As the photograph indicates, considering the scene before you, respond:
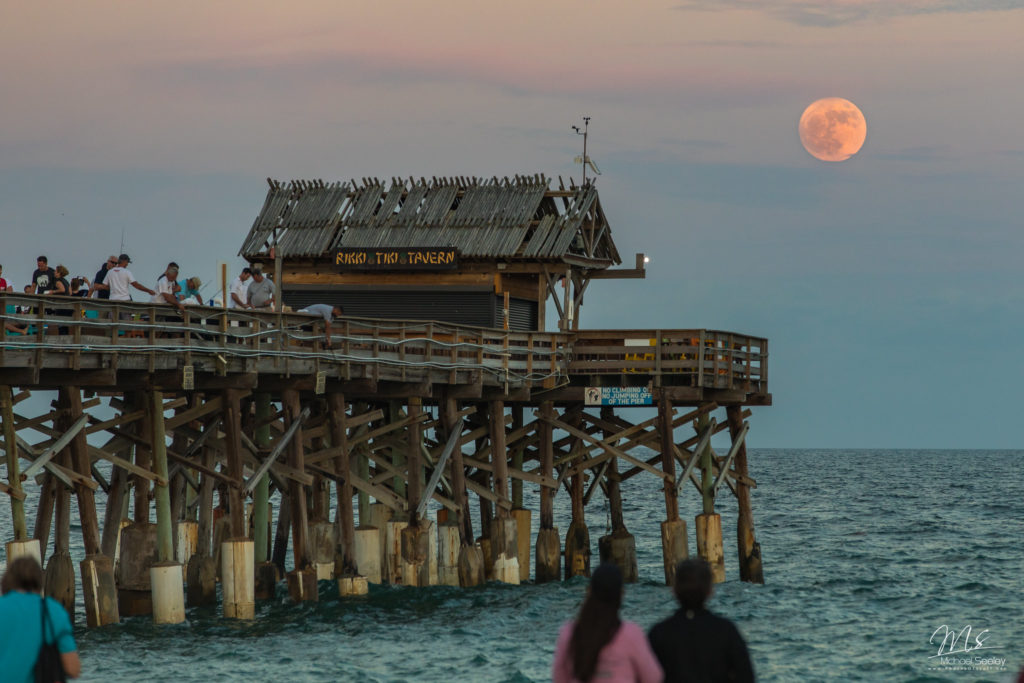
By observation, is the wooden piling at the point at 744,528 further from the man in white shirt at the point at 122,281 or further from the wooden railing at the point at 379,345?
the man in white shirt at the point at 122,281

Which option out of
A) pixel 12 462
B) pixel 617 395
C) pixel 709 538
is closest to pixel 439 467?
pixel 617 395

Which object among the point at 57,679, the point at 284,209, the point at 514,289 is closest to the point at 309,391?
the point at 514,289

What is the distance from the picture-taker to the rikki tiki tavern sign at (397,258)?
3030 cm

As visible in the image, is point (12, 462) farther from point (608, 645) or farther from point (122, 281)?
point (608, 645)

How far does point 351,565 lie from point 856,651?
27.6ft

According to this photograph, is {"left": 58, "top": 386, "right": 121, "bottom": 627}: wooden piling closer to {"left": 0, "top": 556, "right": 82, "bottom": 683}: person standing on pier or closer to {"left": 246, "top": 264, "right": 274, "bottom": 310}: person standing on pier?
{"left": 246, "top": 264, "right": 274, "bottom": 310}: person standing on pier

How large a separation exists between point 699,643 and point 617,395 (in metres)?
20.4

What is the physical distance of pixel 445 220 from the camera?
1236 inches

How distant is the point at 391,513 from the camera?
1157 inches

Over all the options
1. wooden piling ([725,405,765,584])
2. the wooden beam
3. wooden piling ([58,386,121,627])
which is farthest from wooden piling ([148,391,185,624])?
wooden piling ([725,405,765,584])

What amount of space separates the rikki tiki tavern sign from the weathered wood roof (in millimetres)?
225

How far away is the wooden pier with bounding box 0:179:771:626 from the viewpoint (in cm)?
1984

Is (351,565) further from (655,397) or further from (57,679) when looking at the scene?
(57,679)

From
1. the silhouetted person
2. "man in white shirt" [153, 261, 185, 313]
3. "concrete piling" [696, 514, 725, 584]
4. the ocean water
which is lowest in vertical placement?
the ocean water
